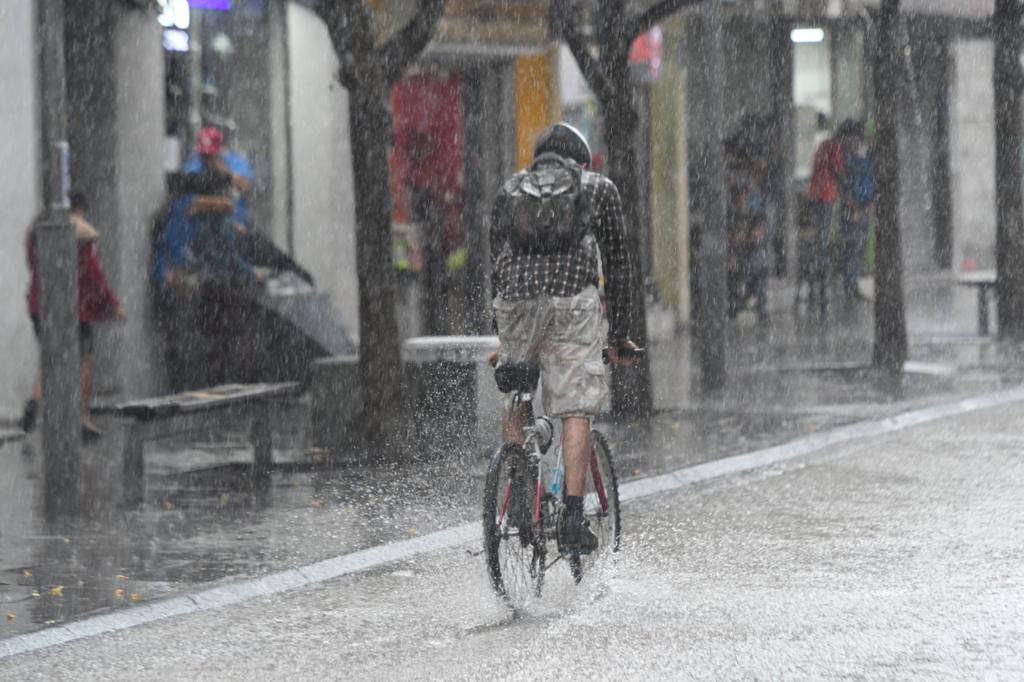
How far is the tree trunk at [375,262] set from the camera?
1269cm

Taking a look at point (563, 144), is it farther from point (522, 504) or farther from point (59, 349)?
point (59, 349)

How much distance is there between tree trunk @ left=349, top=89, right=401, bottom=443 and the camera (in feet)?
41.6

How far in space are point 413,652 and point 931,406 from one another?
808cm

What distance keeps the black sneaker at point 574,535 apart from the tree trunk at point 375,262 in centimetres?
510

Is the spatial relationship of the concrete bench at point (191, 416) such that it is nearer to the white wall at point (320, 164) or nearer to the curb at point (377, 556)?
the curb at point (377, 556)

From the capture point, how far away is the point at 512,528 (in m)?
7.57

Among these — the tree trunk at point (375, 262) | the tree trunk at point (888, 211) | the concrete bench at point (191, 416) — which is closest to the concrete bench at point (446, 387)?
the tree trunk at point (375, 262)

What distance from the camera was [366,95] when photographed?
12664mm

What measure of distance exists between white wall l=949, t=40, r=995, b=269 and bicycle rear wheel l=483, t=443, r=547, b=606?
1038 inches

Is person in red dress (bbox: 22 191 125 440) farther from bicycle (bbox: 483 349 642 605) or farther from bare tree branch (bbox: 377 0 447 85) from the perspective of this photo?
bicycle (bbox: 483 349 642 605)

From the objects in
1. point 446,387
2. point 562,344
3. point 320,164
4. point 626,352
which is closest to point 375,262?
point 446,387

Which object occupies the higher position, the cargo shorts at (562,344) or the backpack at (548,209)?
the backpack at (548,209)

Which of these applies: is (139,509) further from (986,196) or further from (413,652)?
(986,196)

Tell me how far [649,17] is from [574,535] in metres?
7.80
